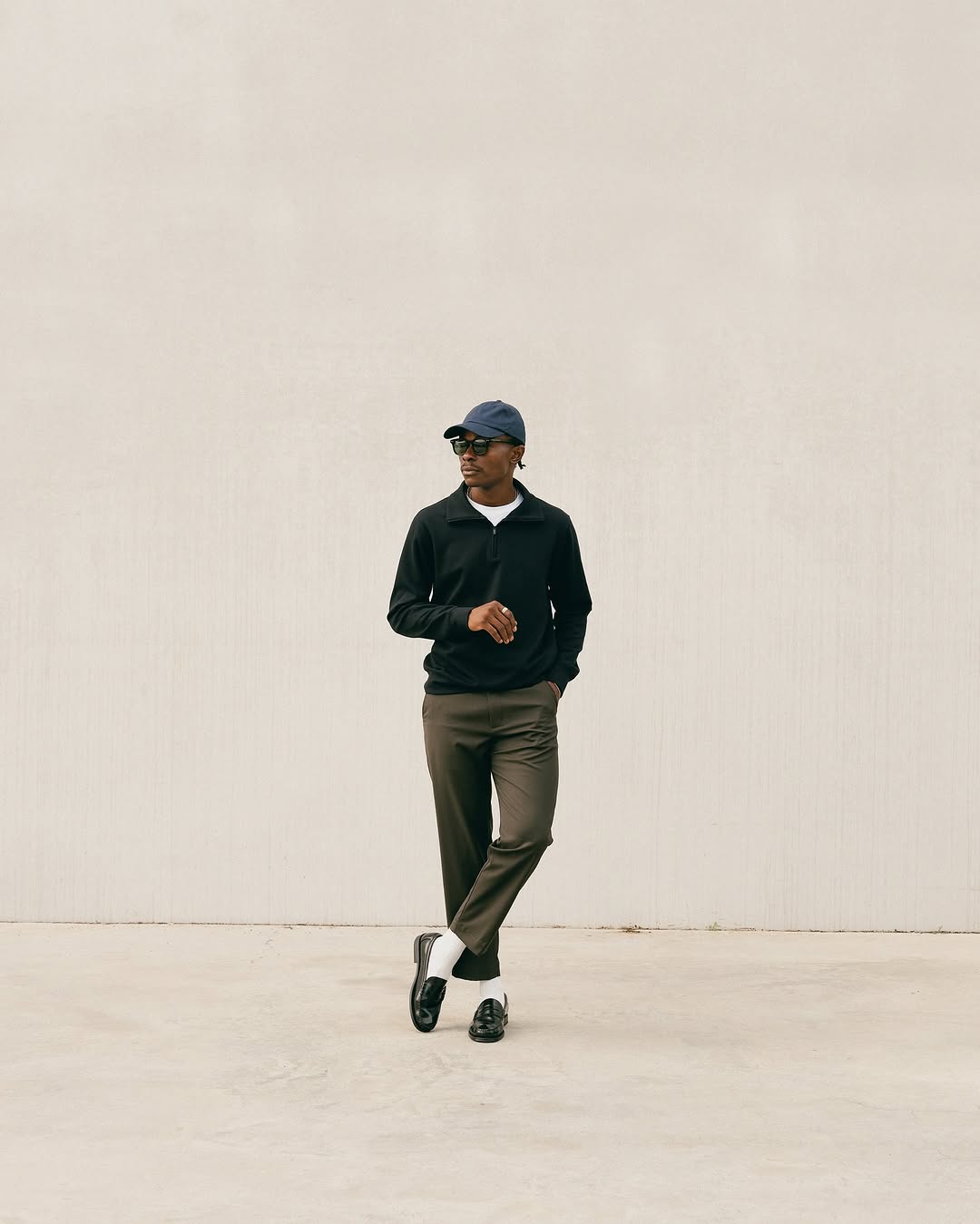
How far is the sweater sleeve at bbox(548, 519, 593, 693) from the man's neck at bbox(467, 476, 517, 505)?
19cm

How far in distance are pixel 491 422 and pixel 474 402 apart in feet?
4.88

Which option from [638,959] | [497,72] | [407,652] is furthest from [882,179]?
[638,959]

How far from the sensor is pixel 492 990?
3818 mm

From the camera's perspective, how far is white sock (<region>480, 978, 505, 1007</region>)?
381 centimetres

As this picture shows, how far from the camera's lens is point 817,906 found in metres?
5.18

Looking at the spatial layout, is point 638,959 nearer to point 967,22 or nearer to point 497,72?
point 497,72

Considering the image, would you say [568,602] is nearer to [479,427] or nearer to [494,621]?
[494,621]

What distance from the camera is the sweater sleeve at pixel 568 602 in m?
3.94

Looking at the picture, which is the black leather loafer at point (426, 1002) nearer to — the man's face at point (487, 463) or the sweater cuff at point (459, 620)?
the sweater cuff at point (459, 620)

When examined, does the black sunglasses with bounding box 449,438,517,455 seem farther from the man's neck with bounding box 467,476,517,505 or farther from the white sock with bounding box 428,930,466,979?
the white sock with bounding box 428,930,466,979

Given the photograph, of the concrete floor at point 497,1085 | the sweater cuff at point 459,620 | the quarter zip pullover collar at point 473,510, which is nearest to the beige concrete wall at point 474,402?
the concrete floor at point 497,1085

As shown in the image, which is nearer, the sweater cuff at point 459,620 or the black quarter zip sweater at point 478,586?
the sweater cuff at point 459,620

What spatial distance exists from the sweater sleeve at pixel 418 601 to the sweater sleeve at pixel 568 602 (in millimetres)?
325

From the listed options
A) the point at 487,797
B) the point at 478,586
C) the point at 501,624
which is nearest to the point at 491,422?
the point at 478,586
